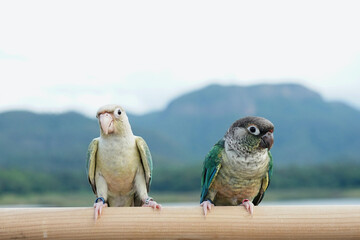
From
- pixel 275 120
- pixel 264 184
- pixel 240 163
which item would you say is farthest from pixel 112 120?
pixel 275 120

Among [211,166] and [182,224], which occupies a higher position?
[211,166]

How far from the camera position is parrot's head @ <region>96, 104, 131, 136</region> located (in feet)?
10.1

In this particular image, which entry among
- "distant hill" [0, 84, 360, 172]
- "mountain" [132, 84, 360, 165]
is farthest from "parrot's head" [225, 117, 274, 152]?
"mountain" [132, 84, 360, 165]

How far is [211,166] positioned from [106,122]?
2.73 feet

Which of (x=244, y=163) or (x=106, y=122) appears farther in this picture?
(x=244, y=163)

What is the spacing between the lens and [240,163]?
3199mm

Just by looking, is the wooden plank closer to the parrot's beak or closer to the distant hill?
the parrot's beak

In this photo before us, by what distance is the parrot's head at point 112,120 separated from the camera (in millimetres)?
3066

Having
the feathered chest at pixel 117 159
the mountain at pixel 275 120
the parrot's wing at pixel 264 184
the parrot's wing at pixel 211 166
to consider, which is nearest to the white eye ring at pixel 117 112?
the feathered chest at pixel 117 159

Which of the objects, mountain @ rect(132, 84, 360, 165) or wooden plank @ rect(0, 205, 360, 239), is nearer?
wooden plank @ rect(0, 205, 360, 239)

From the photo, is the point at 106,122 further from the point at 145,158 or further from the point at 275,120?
the point at 275,120

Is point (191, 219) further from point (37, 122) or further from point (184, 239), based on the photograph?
point (37, 122)

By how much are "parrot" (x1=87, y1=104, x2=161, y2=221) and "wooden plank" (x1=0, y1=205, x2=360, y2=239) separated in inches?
30.2

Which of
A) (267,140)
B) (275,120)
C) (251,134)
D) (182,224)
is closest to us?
(182,224)
